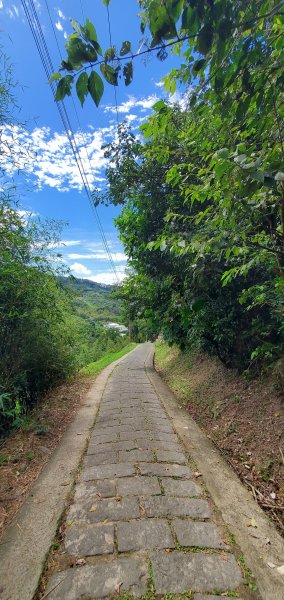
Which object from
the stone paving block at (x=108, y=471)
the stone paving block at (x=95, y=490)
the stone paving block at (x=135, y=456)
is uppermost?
the stone paving block at (x=135, y=456)

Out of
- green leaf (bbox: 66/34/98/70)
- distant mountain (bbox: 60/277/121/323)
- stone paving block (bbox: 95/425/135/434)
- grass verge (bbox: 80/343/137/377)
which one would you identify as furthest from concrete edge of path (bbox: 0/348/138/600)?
grass verge (bbox: 80/343/137/377)

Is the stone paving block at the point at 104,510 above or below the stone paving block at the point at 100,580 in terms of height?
above

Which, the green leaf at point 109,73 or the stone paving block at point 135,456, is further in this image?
the stone paving block at point 135,456

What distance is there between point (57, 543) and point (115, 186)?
5582 mm

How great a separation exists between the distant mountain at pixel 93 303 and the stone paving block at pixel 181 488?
3.63 meters

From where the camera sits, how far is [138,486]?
235 centimetres

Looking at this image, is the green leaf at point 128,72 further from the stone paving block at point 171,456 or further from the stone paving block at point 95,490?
the stone paving block at point 171,456

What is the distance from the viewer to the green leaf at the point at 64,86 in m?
1.16

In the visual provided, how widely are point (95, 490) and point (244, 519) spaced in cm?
108

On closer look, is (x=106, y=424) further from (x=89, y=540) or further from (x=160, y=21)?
(x=160, y=21)

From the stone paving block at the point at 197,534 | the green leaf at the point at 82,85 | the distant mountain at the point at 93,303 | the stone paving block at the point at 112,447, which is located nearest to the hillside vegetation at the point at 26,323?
the distant mountain at the point at 93,303

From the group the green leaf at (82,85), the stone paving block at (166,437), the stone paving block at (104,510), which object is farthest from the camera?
the stone paving block at (166,437)

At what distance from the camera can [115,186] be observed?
19.7 feet

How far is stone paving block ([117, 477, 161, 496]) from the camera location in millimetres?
2270
